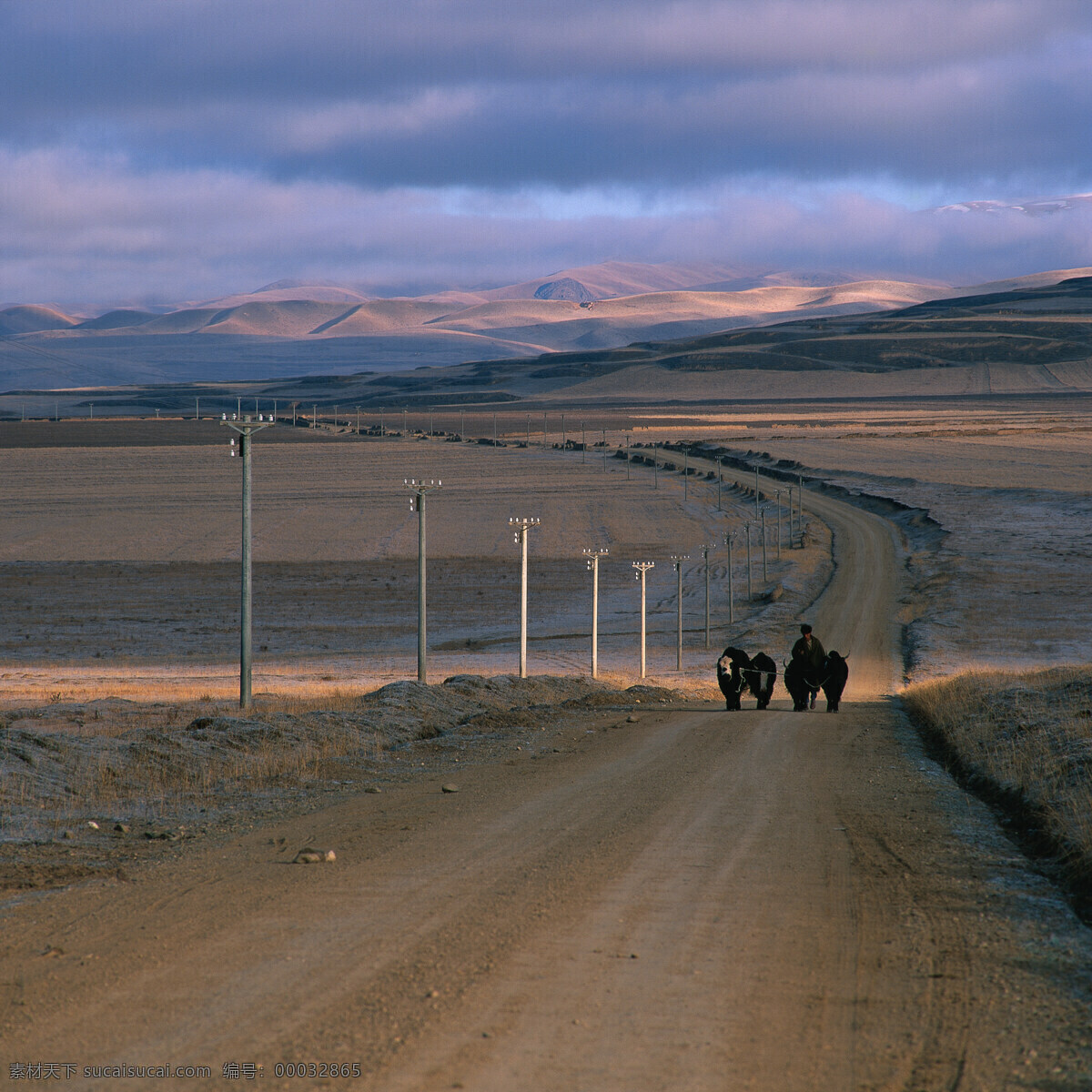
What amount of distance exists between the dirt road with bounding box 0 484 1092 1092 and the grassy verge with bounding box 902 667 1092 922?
501 millimetres

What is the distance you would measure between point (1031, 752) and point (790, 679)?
1002 centimetres

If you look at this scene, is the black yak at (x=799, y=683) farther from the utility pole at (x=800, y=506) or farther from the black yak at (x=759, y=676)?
the utility pole at (x=800, y=506)

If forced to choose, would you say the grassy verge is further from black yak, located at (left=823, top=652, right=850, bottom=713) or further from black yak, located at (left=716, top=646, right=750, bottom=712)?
black yak, located at (left=716, top=646, right=750, bottom=712)

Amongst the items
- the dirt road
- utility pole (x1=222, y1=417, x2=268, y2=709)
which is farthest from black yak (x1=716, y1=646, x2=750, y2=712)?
the dirt road

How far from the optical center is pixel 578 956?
764 cm

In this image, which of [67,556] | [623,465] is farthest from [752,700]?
[623,465]

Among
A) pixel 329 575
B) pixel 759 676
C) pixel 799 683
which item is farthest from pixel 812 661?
pixel 329 575

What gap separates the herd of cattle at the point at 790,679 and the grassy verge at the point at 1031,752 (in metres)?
1.67

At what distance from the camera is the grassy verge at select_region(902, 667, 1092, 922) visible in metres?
10.8

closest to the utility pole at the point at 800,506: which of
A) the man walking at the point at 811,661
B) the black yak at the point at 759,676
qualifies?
the black yak at the point at 759,676

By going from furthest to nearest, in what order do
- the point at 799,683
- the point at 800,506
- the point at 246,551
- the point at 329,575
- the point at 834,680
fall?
the point at 800,506 → the point at 329,575 → the point at 246,551 → the point at 799,683 → the point at 834,680

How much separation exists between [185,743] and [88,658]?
30.0m

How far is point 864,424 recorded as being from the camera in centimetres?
17588

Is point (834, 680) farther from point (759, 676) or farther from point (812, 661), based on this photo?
point (759, 676)
